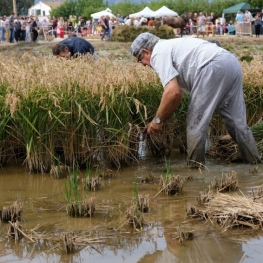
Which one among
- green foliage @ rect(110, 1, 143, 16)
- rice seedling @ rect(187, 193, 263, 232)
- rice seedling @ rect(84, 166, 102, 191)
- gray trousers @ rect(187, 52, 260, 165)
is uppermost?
gray trousers @ rect(187, 52, 260, 165)

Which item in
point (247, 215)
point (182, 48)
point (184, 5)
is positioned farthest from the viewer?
point (184, 5)

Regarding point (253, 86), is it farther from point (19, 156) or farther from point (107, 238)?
point (107, 238)

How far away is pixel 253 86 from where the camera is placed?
30.3ft

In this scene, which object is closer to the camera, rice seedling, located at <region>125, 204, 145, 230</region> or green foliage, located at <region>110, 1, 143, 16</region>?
rice seedling, located at <region>125, 204, 145, 230</region>

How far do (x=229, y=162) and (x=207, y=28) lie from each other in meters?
38.7

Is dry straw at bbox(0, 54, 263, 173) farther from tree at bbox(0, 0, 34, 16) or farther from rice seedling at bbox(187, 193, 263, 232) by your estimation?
tree at bbox(0, 0, 34, 16)

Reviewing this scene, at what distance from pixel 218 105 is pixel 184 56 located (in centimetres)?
74

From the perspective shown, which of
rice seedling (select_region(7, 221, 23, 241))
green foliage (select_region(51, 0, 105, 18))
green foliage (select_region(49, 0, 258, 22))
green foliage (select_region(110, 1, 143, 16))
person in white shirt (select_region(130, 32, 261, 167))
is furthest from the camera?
green foliage (select_region(51, 0, 105, 18))

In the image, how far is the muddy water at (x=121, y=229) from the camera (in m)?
4.88

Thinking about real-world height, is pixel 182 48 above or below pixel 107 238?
above

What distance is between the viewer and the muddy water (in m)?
4.88

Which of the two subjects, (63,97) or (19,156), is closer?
(63,97)

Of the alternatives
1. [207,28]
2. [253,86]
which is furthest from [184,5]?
[253,86]

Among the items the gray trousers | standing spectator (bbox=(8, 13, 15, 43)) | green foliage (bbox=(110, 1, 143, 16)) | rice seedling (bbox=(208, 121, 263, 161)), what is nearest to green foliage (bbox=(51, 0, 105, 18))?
green foliage (bbox=(110, 1, 143, 16))
